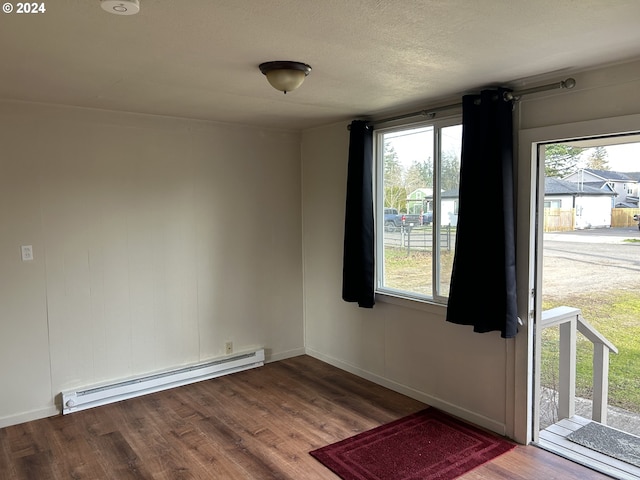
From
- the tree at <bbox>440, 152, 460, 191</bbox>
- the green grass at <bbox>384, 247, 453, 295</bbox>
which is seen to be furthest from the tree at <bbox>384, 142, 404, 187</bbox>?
the green grass at <bbox>384, 247, 453, 295</bbox>

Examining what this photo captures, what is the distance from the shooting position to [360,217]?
12.9ft

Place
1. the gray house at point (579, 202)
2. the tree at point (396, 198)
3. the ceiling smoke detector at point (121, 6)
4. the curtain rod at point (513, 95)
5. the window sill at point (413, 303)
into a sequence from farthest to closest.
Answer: the tree at point (396, 198)
the window sill at point (413, 303)
the gray house at point (579, 202)
the curtain rod at point (513, 95)
the ceiling smoke detector at point (121, 6)

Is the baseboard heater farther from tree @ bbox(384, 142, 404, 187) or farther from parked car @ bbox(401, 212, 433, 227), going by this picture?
tree @ bbox(384, 142, 404, 187)

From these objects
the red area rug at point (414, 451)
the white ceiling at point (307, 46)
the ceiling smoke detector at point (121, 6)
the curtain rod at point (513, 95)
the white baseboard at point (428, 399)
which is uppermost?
the white ceiling at point (307, 46)

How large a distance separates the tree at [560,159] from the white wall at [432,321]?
0.88 ft

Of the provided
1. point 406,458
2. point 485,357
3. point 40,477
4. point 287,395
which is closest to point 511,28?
point 485,357

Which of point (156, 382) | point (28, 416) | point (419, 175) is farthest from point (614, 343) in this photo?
point (28, 416)

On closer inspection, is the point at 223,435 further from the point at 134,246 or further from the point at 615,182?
the point at 615,182

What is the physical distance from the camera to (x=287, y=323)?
478cm

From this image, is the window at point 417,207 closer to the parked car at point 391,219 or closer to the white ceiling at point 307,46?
the parked car at point 391,219

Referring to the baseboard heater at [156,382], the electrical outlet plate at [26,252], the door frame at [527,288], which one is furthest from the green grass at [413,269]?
the electrical outlet plate at [26,252]

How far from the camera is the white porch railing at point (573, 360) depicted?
135 inches

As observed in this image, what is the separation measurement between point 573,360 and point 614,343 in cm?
33

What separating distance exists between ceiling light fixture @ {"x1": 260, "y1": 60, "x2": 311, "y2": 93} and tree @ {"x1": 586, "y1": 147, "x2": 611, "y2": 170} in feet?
6.09
